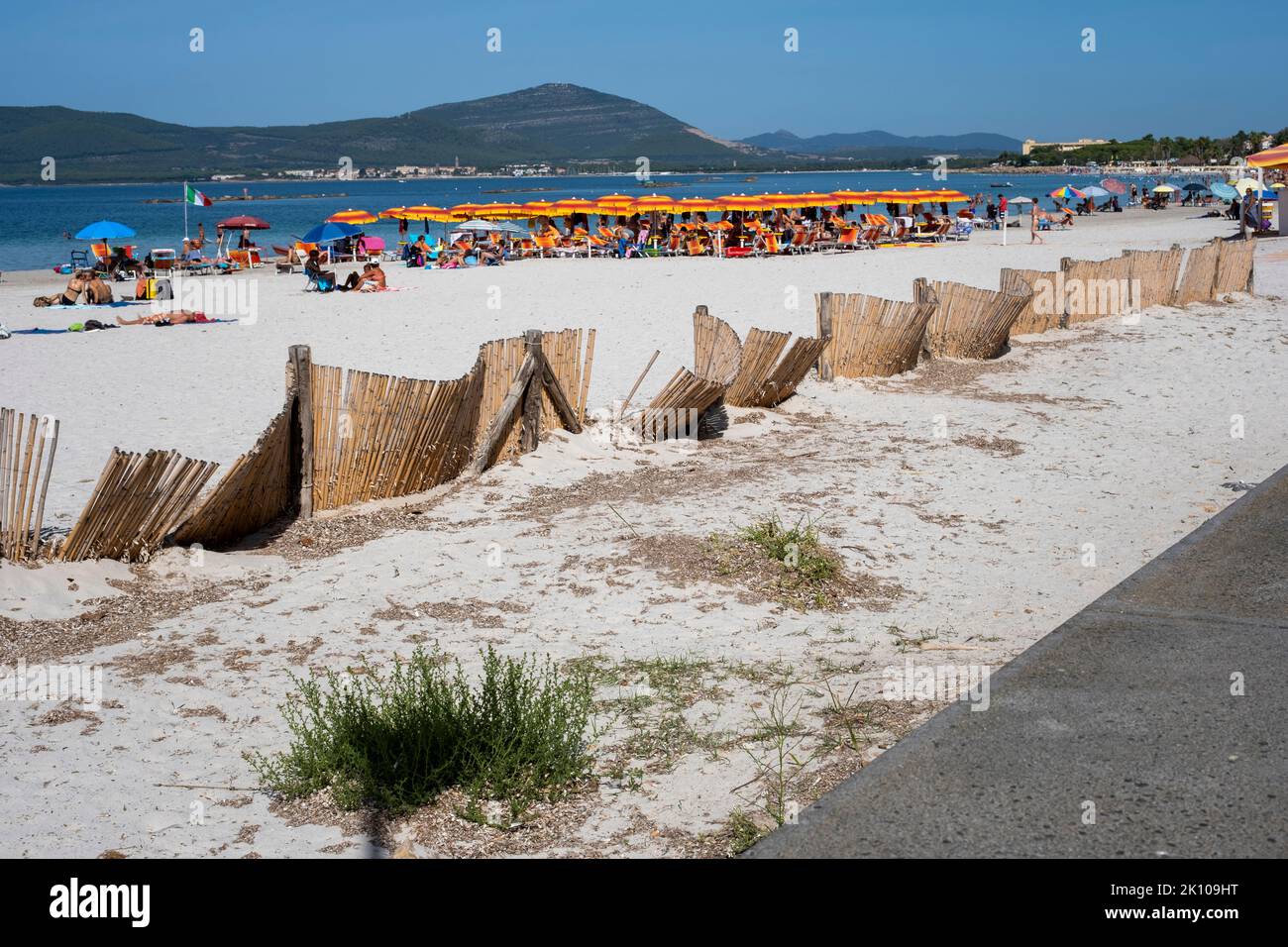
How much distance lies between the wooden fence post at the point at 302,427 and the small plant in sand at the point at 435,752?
303cm

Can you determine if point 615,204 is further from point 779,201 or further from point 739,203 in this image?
point 779,201

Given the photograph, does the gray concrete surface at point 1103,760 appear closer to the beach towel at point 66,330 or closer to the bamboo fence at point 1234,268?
the beach towel at point 66,330

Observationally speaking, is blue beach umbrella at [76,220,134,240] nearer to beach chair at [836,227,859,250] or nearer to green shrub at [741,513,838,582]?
beach chair at [836,227,859,250]

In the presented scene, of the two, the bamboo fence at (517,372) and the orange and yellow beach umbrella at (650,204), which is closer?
the bamboo fence at (517,372)

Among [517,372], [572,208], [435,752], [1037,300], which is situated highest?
[572,208]

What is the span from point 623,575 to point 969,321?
838 cm

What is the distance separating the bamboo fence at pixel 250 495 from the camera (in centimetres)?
629

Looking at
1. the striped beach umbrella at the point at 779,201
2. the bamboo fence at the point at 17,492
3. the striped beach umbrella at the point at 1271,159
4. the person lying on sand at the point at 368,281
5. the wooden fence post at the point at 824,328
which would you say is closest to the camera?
the bamboo fence at the point at 17,492

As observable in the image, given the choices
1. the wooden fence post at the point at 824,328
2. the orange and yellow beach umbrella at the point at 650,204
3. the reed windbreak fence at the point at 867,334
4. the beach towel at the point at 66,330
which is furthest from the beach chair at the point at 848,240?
the wooden fence post at the point at 824,328

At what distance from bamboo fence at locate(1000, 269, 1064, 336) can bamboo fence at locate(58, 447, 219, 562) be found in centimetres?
1097

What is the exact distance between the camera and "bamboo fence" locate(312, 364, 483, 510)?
7.01 meters

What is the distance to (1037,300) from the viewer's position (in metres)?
15.1

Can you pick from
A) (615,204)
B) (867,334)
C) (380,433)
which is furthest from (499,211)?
(380,433)
